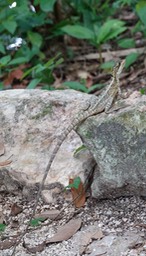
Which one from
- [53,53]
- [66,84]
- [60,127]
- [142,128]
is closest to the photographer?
[142,128]

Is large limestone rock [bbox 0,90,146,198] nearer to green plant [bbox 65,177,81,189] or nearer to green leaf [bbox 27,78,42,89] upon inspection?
green plant [bbox 65,177,81,189]

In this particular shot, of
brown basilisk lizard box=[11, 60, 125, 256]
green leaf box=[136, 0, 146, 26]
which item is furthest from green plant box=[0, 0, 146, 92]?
brown basilisk lizard box=[11, 60, 125, 256]

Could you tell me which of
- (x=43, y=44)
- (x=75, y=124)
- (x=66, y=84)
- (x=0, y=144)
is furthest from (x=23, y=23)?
(x=75, y=124)

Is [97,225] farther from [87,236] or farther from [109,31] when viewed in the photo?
[109,31]

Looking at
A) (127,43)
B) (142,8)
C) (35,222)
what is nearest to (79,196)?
(35,222)

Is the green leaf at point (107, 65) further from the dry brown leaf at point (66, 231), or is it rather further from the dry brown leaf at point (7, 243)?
the dry brown leaf at point (7, 243)

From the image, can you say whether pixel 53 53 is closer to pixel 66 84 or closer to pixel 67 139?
pixel 66 84

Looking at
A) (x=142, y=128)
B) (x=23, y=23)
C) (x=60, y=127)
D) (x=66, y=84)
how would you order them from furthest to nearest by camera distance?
A: 1. (x=23, y=23)
2. (x=66, y=84)
3. (x=60, y=127)
4. (x=142, y=128)
